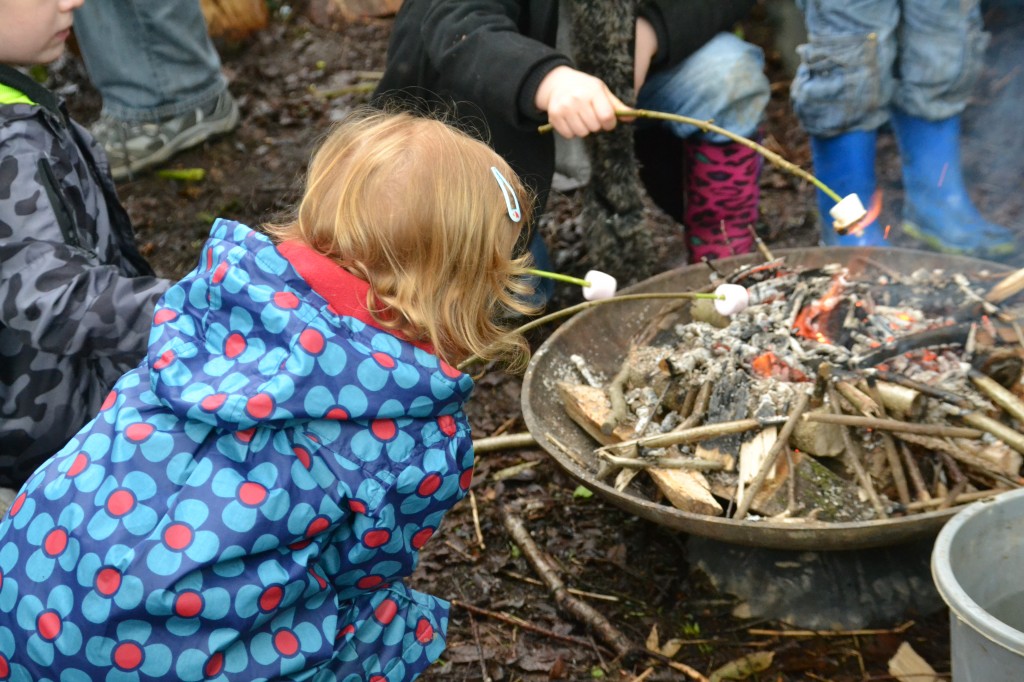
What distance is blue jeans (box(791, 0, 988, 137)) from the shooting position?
3.33 meters

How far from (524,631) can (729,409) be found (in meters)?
0.81

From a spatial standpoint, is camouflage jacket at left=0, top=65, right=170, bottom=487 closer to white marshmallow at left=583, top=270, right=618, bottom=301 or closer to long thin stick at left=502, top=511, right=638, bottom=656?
white marshmallow at left=583, top=270, right=618, bottom=301

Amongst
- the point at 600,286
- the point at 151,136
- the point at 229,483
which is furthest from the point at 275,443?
the point at 151,136

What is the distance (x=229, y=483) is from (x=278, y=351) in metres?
0.23

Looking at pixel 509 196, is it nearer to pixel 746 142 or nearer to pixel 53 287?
pixel 746 142

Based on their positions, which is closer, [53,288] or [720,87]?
[53,288]

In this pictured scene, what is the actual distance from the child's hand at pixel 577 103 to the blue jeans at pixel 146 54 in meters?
2.65

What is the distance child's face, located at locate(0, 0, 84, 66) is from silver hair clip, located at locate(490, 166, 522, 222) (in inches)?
50.4

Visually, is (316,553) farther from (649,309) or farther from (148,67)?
(148,67)

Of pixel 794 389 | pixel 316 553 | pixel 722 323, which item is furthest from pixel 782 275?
pixel 316 553

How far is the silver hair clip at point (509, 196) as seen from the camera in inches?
74.3

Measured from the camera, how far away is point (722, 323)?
2.87 meters

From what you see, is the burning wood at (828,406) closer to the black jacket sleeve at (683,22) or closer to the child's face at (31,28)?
the black jacket sleeve at (683,22)

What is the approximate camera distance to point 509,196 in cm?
190
